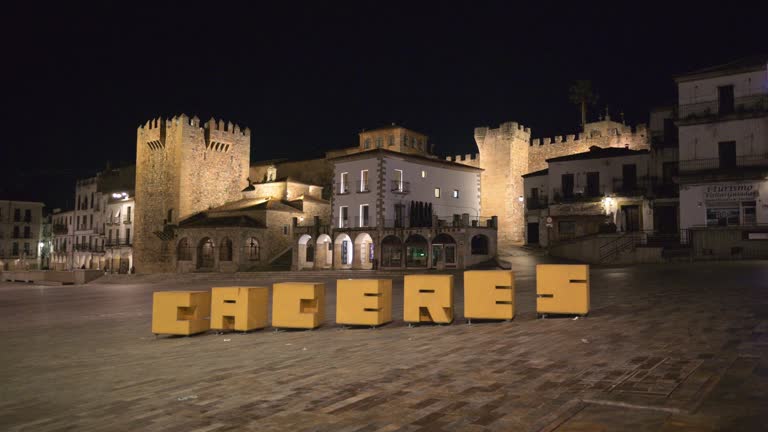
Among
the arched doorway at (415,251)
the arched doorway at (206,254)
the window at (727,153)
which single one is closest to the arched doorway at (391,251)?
the arched doorway at (415,251)

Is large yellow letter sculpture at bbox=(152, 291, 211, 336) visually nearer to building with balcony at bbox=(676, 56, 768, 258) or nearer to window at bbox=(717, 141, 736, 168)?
building with balcony at bbox=(676, 56, 768, 258)

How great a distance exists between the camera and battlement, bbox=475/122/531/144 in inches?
2140

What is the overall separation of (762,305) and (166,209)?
169 feet

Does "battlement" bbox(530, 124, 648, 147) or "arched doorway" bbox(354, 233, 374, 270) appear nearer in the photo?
"arched doorway" bbox(354, 233, 374, 270)

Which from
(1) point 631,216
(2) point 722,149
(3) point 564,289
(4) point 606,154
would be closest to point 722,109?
(2) point 722,149

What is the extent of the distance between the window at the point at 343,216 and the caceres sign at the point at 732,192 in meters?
23.7

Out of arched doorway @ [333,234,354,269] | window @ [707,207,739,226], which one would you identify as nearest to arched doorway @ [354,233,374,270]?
arched doorway @ [333,234,354,269]

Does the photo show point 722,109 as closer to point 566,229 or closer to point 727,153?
point 727,153

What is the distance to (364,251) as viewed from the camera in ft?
141

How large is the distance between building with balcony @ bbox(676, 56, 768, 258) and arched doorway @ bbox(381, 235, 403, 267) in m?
17.9

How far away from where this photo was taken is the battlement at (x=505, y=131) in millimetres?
54344

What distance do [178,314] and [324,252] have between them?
3284 centimetres

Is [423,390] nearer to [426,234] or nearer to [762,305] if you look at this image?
[762,305]

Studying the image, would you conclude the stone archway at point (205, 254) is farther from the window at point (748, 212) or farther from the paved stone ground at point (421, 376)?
the paved stone ground at point (421, 376)
